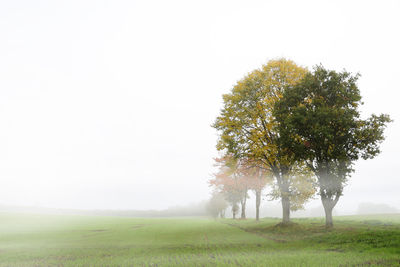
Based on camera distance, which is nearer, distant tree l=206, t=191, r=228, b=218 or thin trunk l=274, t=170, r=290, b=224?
thin trunk l=274, t=170, r=290, b=224

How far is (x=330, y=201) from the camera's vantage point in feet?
83.9

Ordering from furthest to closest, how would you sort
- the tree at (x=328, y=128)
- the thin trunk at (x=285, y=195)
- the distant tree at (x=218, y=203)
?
the distant tree at (x=218, y=203) < the thin trunk at (x=285, y=195) < the tree at (x=328, y=128)

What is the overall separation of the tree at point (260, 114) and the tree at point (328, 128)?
3531 millimetres

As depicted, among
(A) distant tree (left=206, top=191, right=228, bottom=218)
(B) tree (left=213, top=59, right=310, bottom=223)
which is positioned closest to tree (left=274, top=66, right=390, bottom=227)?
(B) tree (left=213, top=59, right=310, bottom=223)

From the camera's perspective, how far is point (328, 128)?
75.7 feet

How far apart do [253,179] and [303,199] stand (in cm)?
1395

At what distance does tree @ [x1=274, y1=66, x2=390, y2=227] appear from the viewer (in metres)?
23.4

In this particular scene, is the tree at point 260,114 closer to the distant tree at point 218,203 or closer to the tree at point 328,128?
the tree at point 328,128

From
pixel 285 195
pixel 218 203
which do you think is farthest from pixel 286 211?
pixel 218 203

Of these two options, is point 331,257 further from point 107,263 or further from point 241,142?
point 241,142

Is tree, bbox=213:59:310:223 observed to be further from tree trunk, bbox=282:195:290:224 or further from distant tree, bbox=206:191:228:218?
distant tree, bbox=206:191:228:218

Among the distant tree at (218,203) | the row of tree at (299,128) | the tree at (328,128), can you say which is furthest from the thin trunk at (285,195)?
the distant tree at (218,203)

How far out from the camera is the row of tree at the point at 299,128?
23703 mm

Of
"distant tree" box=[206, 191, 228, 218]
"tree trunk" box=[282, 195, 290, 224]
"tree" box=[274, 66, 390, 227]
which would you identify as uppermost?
"tree" box=[274, 66, 390, 227]
